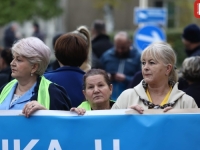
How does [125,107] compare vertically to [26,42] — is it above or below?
below

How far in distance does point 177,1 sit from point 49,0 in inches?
266

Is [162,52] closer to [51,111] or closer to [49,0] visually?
[51,111]

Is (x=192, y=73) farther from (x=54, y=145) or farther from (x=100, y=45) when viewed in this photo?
(x=100, y=45)

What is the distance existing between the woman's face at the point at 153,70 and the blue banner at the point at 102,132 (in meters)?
0.57

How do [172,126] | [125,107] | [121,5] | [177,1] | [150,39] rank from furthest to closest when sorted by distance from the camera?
[121,5] < [177,1] < [150,39] < [125,107] < [172,126]

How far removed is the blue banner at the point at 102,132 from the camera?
545 cm

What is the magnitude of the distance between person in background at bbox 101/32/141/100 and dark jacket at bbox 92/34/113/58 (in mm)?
707

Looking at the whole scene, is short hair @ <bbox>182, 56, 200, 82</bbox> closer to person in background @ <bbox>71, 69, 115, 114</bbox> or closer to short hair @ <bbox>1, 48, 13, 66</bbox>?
person in background @ <bbox>71, 69, 115, 114</bbox>

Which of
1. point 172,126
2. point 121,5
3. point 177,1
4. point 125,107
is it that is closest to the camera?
point 172,126

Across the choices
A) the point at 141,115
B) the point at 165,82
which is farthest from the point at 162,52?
the point at 141,115

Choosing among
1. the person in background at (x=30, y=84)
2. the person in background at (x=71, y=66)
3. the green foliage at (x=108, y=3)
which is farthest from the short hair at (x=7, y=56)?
the green foliage at (x=108, y=3)

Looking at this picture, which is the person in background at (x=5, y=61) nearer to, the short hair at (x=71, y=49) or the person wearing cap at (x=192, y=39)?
the short hair at (x=71, y=49)

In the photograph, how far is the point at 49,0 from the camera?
3891 centimetres

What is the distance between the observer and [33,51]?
20.0 ft
